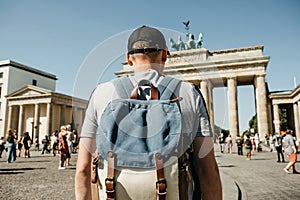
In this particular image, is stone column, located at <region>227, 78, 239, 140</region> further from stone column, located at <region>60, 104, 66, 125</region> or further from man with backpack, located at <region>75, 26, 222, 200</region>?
man with backpack, located at <region>75, 26, 222, 200</region>

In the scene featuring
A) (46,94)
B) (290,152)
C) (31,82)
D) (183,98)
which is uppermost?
(31,82)

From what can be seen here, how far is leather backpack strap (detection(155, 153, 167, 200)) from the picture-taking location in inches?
48.0

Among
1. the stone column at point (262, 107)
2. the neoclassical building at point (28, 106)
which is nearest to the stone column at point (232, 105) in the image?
the stone column at point (262, 107)

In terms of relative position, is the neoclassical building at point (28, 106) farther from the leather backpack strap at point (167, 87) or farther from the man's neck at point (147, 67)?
the leather backpack strap at point (167, 87)

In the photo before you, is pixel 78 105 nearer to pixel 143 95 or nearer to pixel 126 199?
pixel 143 95

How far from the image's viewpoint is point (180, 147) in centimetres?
134

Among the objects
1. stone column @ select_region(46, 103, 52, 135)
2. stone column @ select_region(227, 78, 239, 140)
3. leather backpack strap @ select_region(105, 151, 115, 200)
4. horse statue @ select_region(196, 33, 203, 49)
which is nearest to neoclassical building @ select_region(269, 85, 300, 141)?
stone column @ select_region(227, 78, 239, 140)

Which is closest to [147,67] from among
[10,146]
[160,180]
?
[160,180]

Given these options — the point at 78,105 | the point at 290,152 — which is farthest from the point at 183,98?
the point at 290,152

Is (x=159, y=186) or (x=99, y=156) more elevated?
(x=99, y=156)

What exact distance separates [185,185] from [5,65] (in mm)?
72929

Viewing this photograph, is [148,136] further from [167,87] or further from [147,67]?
[147,67]

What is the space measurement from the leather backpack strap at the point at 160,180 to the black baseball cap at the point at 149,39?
2.04 ft

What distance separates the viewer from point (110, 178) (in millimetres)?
1277
